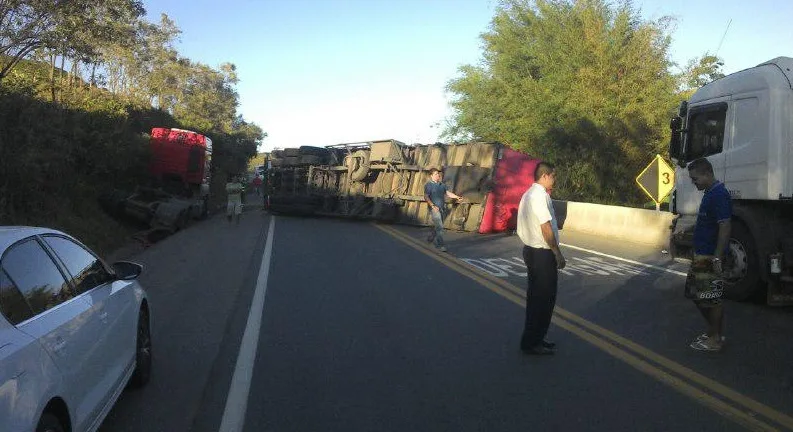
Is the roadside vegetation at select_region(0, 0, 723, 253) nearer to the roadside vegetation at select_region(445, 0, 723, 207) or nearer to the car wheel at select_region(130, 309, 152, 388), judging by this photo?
the roadside vegetation at select_region(445, 0, 723, 207)

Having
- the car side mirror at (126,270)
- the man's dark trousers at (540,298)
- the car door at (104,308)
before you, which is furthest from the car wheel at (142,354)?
the man's dark trousers at (540,298)

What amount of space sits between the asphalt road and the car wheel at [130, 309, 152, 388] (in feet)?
0.32

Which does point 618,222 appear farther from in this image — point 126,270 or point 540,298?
point 126,270

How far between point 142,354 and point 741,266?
7.09 metres

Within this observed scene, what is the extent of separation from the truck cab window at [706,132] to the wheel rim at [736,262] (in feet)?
4.57

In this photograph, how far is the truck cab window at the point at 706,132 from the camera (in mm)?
8938

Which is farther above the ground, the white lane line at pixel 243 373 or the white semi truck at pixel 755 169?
the white semi truck at pixel 755 169

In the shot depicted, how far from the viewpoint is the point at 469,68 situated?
33.2m

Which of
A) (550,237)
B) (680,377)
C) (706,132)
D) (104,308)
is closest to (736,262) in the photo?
(706,132)

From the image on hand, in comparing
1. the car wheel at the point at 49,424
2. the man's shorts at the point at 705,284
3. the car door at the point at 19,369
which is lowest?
the car wheel at the point at 49,424

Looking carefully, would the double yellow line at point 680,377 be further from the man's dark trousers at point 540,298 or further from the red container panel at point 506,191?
the red container panel at point 506,191

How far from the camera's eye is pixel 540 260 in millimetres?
6090

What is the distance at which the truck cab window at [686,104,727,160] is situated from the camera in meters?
8.94

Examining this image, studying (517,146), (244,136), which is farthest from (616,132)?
(244,136)
